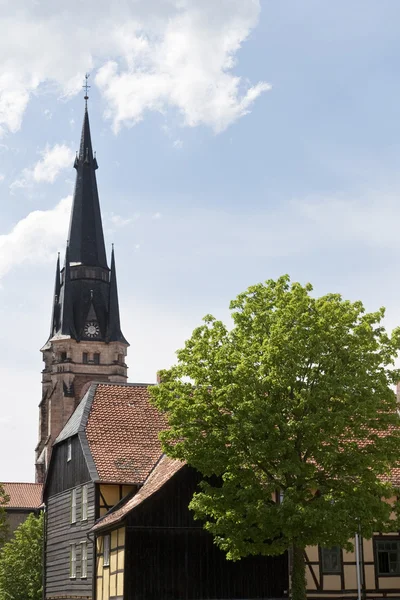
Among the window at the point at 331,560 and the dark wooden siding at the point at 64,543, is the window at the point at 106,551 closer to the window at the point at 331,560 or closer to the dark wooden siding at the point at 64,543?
the dark wooden siding at the point at 64,543

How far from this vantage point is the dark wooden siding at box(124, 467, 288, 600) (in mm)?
30719

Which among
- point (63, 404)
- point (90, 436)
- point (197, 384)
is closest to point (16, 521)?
point (63, 404)

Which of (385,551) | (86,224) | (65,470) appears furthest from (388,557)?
(86,224)

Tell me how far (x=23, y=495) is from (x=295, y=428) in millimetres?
64295

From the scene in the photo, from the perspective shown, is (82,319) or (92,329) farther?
(82,319)

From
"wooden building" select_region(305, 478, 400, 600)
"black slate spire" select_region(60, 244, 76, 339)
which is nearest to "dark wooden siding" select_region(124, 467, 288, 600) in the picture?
"wooden building" select_region(305, 478, 400, 600)

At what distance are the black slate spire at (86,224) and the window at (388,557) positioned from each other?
88883mm

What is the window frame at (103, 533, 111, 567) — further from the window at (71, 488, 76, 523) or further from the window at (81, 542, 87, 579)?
the window at (71, 488, 76, 523)

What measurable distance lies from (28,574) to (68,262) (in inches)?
2725

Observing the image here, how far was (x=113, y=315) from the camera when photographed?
11831cm

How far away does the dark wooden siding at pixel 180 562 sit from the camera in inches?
1209

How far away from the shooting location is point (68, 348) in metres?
114

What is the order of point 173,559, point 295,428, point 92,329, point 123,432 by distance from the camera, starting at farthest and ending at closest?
point 92,329
point 123,432
point 173,559
point 295,428

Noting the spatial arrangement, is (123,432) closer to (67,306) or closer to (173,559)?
(173,559)
